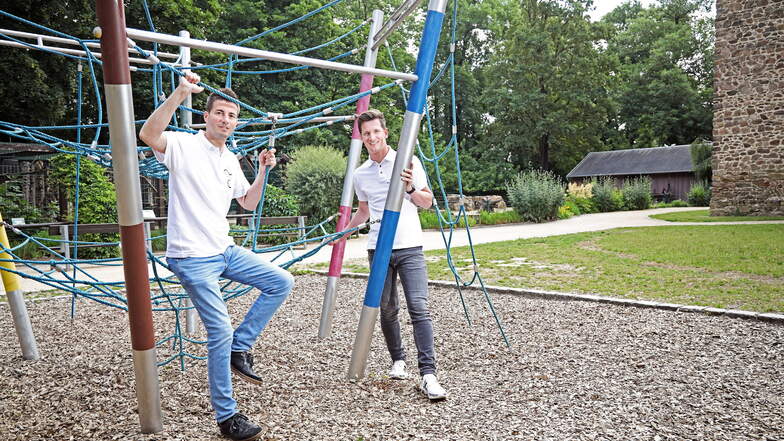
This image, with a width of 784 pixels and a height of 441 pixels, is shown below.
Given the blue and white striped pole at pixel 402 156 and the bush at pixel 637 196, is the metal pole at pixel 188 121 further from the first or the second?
the bush at pixel 637 196

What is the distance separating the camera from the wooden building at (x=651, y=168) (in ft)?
106

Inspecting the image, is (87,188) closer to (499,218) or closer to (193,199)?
(193,199)

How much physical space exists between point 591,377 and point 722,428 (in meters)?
0.87

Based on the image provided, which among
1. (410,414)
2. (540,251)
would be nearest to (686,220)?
(540,251)

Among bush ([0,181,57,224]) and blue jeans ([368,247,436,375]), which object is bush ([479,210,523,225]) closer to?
bush ([0,181,57,224])

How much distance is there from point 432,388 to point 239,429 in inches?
40.3

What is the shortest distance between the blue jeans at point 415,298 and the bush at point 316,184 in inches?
436

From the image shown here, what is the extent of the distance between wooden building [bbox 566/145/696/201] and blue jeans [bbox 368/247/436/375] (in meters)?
30.4

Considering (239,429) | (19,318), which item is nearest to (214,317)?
(239,429)

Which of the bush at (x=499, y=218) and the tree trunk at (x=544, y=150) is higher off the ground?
the tree trunk at (x=544, y=150)

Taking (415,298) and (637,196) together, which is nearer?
(415,298)

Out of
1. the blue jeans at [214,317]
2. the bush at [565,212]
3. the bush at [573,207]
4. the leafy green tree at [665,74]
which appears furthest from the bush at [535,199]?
the leafy green tree at [665,74]

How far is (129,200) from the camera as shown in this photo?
2572 mm

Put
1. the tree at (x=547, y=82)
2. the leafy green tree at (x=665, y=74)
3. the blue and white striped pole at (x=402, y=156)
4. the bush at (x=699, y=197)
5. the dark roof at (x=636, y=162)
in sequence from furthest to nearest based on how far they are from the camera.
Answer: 1. the leafy green tree at (x=665, y=74)
2. the tree at (x=547, y=82)
3. the dark roof at (x=636, y=162)
4. the bush at (x=699, y=197)
5. the blue and white striped pole at (x=402, y=156)
